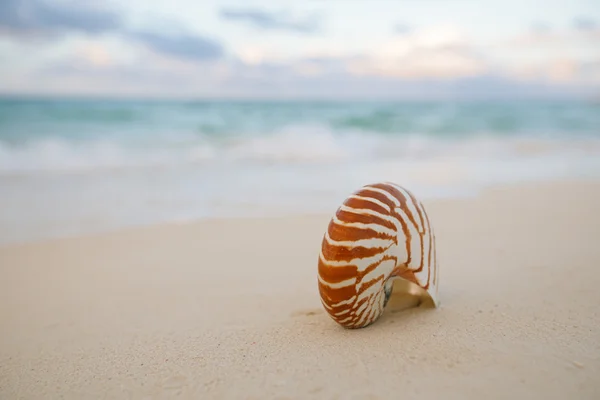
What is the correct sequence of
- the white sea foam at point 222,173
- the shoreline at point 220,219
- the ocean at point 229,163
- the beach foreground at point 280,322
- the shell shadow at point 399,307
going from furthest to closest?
the ocean at point 229,163 → the white sea foam at point 222,173 → the shoreline at point 220,219 → the shell shadow at point 399,307 → the beach foreground at point 280,322

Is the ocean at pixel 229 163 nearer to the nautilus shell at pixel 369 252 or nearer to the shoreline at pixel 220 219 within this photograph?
the shoreline at pixel 220 219

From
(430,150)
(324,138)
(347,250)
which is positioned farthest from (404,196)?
(324,138)

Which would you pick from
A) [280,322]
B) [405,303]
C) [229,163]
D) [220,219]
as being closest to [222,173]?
[229,163]

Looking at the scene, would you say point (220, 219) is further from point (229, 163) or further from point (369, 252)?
point (229, 163)

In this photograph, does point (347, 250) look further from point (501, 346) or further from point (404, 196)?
point (501, 346)

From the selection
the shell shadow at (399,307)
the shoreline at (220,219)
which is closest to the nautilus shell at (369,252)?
the shell shadow at (399,307)

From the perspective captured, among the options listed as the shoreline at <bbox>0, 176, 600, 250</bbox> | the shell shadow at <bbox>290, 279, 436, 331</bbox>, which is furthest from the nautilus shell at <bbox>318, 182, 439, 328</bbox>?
the shoreline at <bbox>0, 176, 600, 250</bbox>
